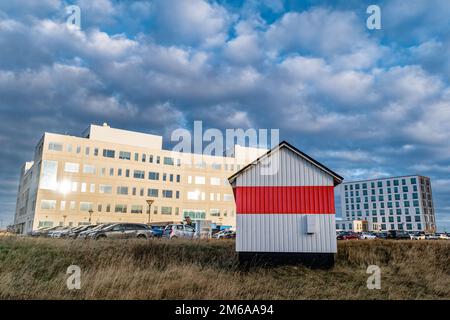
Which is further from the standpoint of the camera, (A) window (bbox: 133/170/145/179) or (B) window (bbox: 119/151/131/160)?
(A) window (bbox: 133/170/145/179)

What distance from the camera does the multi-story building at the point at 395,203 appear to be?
132500mm

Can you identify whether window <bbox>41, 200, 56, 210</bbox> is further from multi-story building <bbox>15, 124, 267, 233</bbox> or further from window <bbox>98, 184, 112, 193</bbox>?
window <bbox>98, 184, 112, 193</bbox>

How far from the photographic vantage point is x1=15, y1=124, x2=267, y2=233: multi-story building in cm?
6869

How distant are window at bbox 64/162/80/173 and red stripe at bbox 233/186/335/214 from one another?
2531 inches

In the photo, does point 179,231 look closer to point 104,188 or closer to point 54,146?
point 104,188

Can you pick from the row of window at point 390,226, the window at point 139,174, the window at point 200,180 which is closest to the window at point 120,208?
the window at point 139,174

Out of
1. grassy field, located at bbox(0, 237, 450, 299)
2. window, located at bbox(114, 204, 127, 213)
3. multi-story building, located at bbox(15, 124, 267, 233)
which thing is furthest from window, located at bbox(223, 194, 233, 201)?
grassy field, located at bbox(0, 237, 450, 299)

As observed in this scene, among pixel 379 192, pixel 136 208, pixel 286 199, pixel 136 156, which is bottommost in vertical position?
pixel 286 199

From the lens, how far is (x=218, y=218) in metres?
87.1

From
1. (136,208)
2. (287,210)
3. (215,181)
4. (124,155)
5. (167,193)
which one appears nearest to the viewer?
(287,210)

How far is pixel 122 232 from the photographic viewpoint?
88.6 ft

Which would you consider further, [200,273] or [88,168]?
[88,168]

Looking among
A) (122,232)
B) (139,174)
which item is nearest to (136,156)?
(139,174)

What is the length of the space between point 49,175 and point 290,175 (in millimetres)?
65175
